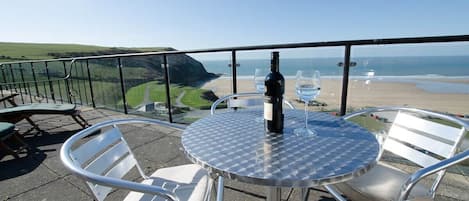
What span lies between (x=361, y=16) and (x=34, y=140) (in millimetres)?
19523

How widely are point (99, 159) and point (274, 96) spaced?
2.69ft

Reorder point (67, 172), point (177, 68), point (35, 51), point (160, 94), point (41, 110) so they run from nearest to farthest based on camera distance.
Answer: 1. point (67, 172)
2. point (41, 110)
3. point (177, 68)
4. point (160, 94)
5. point (35, 51)

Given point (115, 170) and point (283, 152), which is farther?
point (115, 170)

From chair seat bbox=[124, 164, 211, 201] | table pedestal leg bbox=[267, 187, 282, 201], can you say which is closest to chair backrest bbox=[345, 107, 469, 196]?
table pedestal leg bbox=[267, 187, 282, 201]

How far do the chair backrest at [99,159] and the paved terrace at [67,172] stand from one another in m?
0.79

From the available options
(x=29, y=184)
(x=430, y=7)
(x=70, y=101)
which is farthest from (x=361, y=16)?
(x=29, y=184)

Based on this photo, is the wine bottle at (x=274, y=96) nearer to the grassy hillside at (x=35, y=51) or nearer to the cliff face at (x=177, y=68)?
the cliff face at (x=177, y=68)

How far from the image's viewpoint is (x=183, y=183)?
4.00ft

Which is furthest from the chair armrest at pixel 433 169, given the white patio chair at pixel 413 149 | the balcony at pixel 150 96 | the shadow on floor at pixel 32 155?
the shadow on floor at pixel 32 155

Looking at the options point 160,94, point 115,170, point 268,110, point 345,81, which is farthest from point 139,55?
point 268,110

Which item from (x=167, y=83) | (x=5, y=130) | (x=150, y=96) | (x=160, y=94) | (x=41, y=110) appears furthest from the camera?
(x=150, y=96)

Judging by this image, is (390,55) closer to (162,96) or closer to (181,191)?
(181,191)

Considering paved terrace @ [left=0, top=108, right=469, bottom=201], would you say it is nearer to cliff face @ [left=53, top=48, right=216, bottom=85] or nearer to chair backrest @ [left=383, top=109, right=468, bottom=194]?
chair backrest @ [left=383, top=109, right=468, bottom=194]

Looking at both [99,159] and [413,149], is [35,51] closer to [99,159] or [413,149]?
[99,159]
